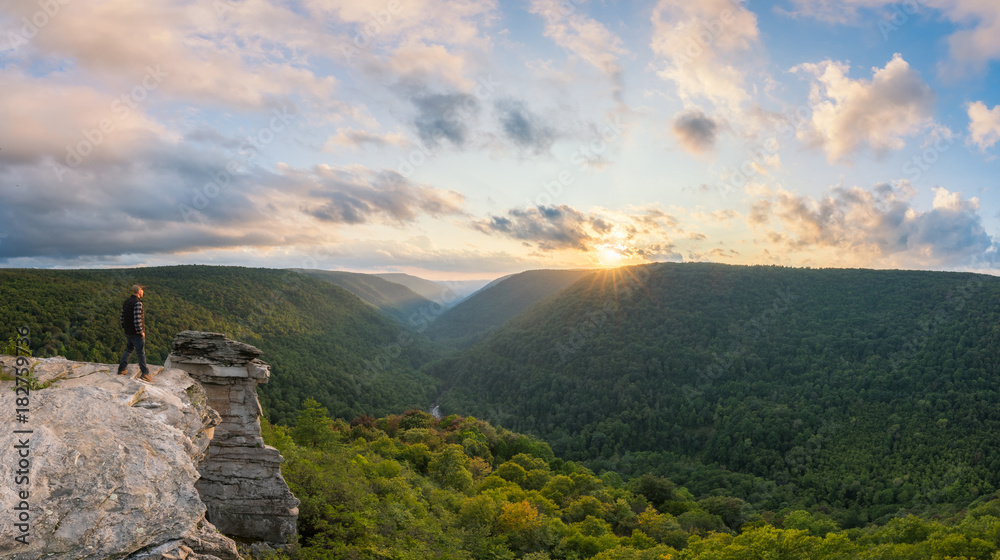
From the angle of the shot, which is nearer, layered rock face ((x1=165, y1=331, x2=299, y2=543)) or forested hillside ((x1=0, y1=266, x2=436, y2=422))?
layered rock face ((x1=165, y1=331, x2=299, y2=543))

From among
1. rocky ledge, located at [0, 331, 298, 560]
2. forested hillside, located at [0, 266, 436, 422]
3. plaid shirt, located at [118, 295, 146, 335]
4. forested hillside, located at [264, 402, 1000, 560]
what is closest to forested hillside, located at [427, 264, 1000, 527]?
forested hillside, located at [264, 402, 1000, 560]

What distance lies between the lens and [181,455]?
11.8m

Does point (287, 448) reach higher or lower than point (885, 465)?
higher

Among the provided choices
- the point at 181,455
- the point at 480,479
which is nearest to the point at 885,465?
the point at 480,479

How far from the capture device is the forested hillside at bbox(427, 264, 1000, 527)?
8462 cm

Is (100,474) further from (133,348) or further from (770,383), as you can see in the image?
(770,383)

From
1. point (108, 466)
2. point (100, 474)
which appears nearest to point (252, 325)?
point (108, 466)

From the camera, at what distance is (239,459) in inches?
737

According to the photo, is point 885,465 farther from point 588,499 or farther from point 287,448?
point 287,448

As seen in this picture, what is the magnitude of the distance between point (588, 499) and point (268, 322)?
116318 millimetres

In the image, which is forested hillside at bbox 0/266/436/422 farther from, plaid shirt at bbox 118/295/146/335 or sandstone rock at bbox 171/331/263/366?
plaid shirt at bbox 118/295/146/335

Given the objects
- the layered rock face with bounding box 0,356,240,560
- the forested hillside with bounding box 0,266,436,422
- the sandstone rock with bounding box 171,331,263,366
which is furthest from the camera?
the forested hillside with bounding box 0,266,436,422

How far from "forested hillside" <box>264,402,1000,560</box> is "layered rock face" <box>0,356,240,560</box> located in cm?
1018

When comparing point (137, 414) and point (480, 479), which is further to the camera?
point (480, 479)
